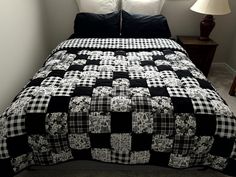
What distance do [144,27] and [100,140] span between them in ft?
5.38

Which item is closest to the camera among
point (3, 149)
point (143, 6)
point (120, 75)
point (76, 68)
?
point (3, 149)

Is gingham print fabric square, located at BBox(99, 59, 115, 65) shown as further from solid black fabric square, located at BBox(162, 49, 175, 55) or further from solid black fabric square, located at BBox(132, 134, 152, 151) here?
solid black fabric square, located at BBox(132, 134, 152, 151)

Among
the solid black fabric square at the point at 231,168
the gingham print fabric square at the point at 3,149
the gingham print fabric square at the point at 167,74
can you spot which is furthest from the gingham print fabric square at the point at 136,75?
the gingham print fabric square at the point at 3,149

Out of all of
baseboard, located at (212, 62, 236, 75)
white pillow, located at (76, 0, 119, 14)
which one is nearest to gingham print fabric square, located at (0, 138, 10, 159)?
white pillow, located at (76, 0, 119, 14)

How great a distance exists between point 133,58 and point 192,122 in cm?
92

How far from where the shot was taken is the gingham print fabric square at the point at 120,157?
4.40ft

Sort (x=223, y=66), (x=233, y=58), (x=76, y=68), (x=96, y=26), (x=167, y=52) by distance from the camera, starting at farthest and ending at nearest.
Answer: (x=223, y=66) → (x=233, y=58) → (x=96, y=26) → (x=167, y=52) → (x=76, y=68)

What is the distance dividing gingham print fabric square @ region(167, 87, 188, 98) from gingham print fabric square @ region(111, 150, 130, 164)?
0.48 m

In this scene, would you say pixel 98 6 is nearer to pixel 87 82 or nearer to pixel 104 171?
pixel 87 82

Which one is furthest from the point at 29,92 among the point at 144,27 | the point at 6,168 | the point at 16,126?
the point at 144,27

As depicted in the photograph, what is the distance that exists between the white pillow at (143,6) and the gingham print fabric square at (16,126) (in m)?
2.03

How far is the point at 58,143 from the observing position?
1.30m

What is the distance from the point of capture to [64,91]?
142 centimetres

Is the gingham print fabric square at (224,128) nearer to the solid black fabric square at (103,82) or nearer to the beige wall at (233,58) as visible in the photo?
the solid black fabric square at (103,82)
